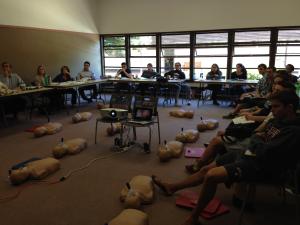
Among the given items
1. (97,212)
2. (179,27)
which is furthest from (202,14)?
(97,212)

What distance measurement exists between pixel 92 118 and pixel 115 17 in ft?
A: 15.9

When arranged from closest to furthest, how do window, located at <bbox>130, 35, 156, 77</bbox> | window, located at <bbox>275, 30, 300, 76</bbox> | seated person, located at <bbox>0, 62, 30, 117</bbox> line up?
seated person, located at <bbox>0, 62, 30, 117</bbox>, window, located at <bbox>275, 30, 300, 76</bbox>, window, located at <bbox>130, 35, 156, 77</bbox>

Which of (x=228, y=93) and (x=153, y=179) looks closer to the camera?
(x=153, y=179)

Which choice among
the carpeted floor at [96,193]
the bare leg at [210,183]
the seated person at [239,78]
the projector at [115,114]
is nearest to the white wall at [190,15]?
the seated person at [239,78]

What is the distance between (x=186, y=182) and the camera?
2.76 m

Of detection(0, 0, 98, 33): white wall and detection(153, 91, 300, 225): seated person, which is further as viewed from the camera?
detection(0, 0, 98, 33): white wall

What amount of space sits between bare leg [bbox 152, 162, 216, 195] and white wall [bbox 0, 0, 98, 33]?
612 centimetres

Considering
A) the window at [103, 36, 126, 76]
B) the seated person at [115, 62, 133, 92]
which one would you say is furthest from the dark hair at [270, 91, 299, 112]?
the window at [103, 36, 126, 76]

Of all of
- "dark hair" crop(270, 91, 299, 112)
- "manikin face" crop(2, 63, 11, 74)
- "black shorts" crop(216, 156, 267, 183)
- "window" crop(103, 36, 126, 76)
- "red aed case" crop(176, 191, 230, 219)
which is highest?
"window" crop(103, 36, 126, 76)

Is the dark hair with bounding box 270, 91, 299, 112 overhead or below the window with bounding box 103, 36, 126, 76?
below

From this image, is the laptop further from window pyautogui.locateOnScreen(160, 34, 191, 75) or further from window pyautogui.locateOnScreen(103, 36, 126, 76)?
window pyautogui.locateOnScreen(103, 36, 126, 76)

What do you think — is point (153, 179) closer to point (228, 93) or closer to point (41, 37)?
point (228, 93)

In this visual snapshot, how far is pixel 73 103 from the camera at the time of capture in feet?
26.9

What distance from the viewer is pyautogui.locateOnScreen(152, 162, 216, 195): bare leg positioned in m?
2.66
